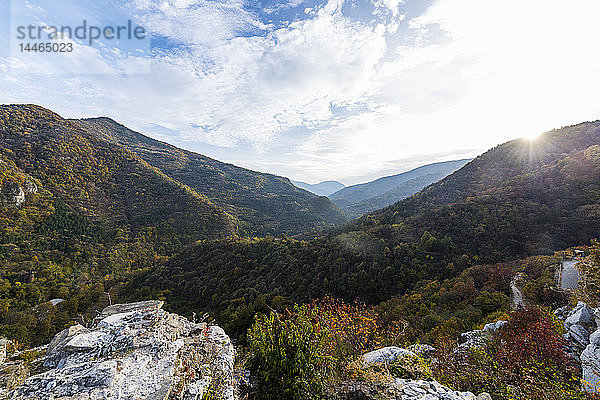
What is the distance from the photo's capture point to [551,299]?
12.1 meters

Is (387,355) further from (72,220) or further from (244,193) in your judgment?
(244,193)

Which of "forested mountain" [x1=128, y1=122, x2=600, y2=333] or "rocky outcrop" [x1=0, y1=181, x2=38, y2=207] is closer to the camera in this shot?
"forested mountain" [x1=128, y1=122, x2=600, y2=333]

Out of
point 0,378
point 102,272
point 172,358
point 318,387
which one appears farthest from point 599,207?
point 102,272

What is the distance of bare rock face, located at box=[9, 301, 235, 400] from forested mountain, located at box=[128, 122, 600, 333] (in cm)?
1951

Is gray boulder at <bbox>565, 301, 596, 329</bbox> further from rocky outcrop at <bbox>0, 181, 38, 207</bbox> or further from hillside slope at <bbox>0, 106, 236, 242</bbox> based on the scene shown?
rocky outcrop at <bbox>0, 181, 38, 207</bbox>

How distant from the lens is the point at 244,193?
500 ft

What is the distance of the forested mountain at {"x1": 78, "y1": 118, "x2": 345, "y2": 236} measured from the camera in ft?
381

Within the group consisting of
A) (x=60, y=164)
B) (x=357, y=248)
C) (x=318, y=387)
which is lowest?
(x=357, y=248)

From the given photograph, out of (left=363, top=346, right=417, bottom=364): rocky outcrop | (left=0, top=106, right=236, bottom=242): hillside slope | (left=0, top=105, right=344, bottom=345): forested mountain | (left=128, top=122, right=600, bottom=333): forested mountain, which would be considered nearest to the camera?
(left=363, top=346, right=417, bottom=364): rocky outcrop

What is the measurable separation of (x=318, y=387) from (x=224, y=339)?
16.7ft

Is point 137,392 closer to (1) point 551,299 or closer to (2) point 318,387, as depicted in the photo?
(2) point 318,387

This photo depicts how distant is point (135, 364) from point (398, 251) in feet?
103

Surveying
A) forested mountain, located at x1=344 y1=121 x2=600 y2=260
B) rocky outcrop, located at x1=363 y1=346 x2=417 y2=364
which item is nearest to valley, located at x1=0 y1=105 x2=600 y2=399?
forested mountain, located at x1=344 y1=121 x2=600 y2=260

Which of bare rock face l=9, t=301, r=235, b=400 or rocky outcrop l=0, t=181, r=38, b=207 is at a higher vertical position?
rocky outcrop l=0, t=181, r=38, b=207
